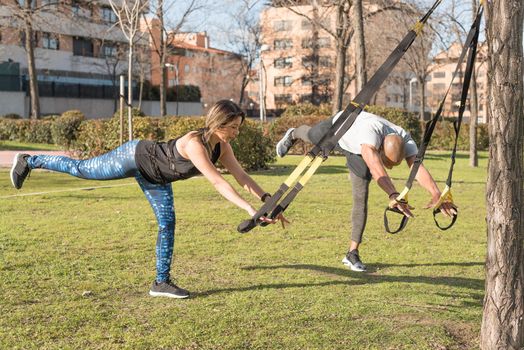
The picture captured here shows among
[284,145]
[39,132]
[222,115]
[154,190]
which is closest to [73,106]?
[39,132]

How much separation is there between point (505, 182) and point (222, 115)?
2.00m

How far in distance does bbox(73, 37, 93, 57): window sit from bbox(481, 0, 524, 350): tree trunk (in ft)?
190

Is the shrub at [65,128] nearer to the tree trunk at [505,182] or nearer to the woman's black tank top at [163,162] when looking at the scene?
the woman's black tank top at [163,162]

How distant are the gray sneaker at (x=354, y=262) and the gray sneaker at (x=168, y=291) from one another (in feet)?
6.35

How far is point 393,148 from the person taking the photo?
5520 millimetres

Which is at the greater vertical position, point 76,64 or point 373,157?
point 76,64

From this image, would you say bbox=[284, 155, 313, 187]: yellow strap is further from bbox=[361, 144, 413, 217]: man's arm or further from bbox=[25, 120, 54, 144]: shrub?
bbox=[25, 120, 54, 144]: shrub

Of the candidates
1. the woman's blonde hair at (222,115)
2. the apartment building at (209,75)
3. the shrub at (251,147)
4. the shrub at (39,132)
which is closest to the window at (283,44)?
the apartment building at (209,75)

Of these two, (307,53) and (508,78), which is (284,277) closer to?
(508,78)

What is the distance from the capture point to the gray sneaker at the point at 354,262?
21.7 feet

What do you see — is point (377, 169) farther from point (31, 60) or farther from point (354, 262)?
point (31, 60)

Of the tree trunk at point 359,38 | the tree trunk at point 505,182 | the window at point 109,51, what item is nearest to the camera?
the tree trunk at point 505,182

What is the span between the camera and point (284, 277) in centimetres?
621

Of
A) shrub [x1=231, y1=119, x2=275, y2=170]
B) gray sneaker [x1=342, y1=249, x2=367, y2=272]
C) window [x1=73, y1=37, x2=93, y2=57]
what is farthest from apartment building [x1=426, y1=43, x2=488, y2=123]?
window [x1=73, y1=37, x2=93, y2=57]
